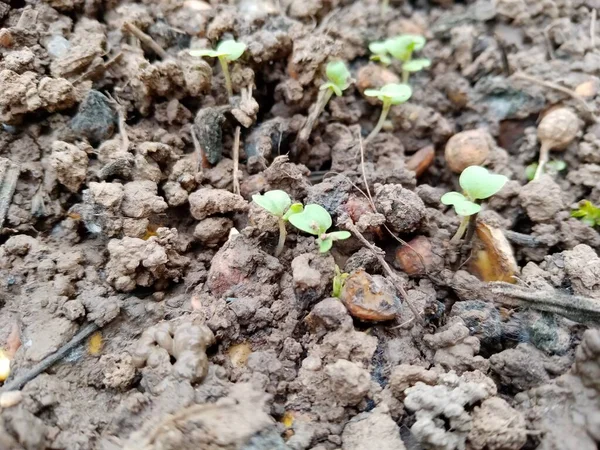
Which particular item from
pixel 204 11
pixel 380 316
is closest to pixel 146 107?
pixel 204 11

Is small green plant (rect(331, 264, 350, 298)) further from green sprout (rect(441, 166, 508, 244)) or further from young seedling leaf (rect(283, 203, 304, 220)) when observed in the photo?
green sprout (rect(441, 166, 508, 244))

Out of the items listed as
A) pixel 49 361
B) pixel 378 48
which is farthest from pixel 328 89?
pixel 49 361

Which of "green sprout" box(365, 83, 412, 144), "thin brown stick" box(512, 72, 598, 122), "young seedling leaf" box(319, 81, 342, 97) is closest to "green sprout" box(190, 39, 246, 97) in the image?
"young seedling leaf" box(319, 81, 342, 97)

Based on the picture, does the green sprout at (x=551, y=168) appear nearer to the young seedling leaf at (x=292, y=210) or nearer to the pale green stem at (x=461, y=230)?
the pale green stem at (x=461, y=230)

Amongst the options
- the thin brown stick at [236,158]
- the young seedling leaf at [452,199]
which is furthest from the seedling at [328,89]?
the young seedling leaf at [452,199]

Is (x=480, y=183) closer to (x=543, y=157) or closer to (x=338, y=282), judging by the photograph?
(x=543, y=157)
